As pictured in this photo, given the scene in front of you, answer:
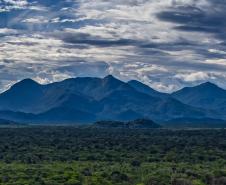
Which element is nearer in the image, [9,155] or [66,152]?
[9,155]

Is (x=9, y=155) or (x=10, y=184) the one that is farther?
(x=9, y=155)

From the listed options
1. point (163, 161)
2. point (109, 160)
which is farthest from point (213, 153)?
point (109, 160)

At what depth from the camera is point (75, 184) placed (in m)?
62.7

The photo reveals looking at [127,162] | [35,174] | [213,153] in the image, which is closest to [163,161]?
[127,162]

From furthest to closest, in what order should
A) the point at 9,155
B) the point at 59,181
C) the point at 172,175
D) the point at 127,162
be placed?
the point at 9,155 < the point at 127,162 < the point at 172,175 < the point at 59,181

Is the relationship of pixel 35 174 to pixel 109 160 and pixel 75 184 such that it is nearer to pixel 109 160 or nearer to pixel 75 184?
pixel 75 184

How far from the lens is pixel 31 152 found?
10788cm

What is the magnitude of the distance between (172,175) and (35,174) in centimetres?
1856

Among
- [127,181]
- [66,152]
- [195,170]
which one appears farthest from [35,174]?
[66,152]

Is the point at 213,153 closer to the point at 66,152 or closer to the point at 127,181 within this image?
the point at 66,152

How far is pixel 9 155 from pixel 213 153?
4212cm

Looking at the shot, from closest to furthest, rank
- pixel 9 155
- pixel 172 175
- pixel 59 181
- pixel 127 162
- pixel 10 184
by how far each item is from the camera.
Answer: pixel 10 184
pixel 59 181
pixel 172 175
pixel 127 162
pixel 9 155

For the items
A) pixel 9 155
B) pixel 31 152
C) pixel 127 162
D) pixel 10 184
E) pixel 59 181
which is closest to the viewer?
pixel 10 184

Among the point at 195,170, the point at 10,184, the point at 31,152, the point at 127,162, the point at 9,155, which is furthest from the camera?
the point at 31,152
